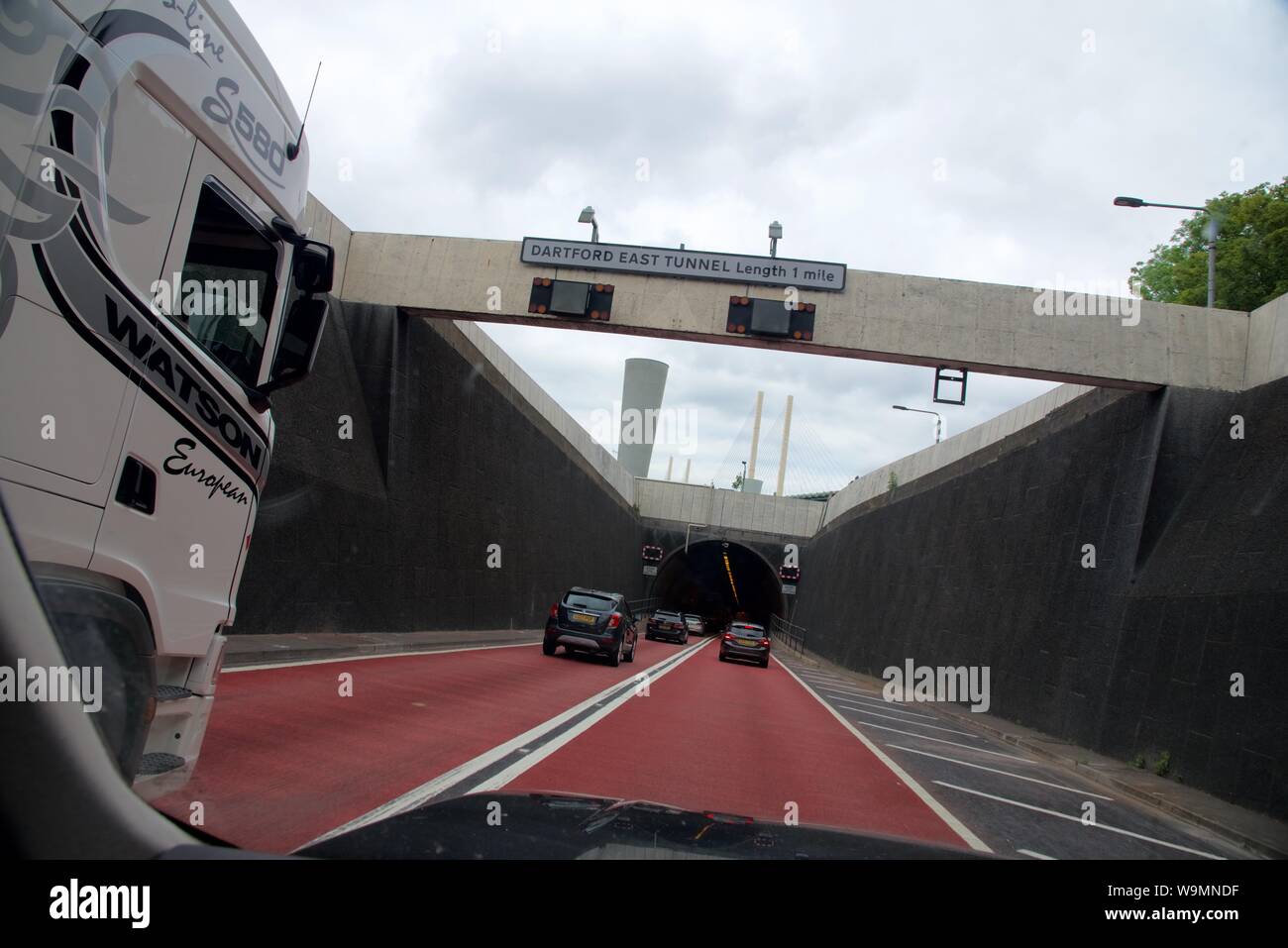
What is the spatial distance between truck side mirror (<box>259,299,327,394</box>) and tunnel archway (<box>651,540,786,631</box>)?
56.4 metres

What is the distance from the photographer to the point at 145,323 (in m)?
3.76

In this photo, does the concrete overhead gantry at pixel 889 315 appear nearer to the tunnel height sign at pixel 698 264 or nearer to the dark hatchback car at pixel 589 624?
the tunnel height sign at pixel 698 264

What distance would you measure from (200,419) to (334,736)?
4372mm

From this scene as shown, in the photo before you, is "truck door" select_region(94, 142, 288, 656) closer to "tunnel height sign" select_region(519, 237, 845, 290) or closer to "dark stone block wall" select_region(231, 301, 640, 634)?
"dark stone block wall" select_region(231, 301, 640, 634)

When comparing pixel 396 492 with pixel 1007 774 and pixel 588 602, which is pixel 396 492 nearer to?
pixel 588 602

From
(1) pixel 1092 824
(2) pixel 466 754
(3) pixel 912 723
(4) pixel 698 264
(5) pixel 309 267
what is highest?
(4) pixel 698 264

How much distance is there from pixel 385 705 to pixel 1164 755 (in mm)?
10528

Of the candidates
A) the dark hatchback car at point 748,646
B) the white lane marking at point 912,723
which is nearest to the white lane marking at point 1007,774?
the white lane marking at point 912,723

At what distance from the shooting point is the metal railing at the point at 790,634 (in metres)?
50.0

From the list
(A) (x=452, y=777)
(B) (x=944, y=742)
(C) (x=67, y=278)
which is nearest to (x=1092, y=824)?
(B) (x=944, y=742)

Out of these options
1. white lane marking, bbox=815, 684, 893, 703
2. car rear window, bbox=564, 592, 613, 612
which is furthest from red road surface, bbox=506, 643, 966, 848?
white lane marking, bbox=815, 684, 893, 703

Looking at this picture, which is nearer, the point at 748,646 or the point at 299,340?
the point at 299,340

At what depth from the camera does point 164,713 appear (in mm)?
4141
